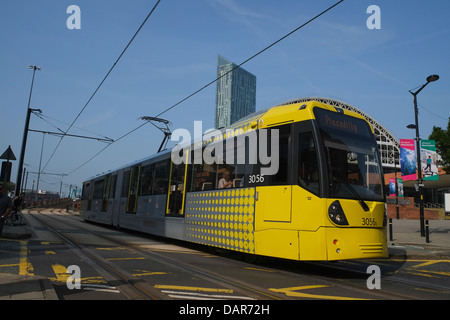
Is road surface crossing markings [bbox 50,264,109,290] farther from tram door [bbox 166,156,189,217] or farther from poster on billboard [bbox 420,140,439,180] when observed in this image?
poster on billboard [bbox 420,140,439,180]

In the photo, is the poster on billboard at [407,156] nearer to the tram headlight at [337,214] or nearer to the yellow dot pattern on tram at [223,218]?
the yellow dot pattern on tram at [223,218]

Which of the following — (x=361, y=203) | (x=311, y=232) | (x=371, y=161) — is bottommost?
(x=311, y=232)

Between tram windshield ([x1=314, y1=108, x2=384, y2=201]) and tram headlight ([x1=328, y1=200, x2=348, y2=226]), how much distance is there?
166 millimetres

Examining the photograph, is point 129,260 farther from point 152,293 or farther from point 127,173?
point 127,173

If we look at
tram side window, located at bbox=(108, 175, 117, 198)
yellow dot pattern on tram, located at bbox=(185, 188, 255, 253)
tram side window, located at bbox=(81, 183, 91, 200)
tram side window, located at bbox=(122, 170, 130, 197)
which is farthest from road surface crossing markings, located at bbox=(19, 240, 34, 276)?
tram side window, located at bbox=(81, 183, 91, 200)

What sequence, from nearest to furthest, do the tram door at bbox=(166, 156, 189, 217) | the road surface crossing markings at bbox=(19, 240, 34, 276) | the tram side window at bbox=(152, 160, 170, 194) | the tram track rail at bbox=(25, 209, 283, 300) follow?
the tram track rail at bbox=(25, 209, 283, 300) → the road surface crossing markings at bbox=(19, 240, 34, 276) → the tram door at bbox=(166, 156, 189, 217) → the tram side window at bbox=(152, 160, 170, 194)

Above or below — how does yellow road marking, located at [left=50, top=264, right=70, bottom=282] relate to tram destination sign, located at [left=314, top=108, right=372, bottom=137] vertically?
below

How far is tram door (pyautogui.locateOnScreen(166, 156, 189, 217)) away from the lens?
10422 mm

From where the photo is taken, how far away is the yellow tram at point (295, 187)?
623 centimetres

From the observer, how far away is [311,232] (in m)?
6.16

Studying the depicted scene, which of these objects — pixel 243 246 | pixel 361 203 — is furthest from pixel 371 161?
pixel 243 246

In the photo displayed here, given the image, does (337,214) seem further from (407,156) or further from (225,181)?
(407,156)

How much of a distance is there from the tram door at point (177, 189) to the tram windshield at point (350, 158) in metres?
4.85
